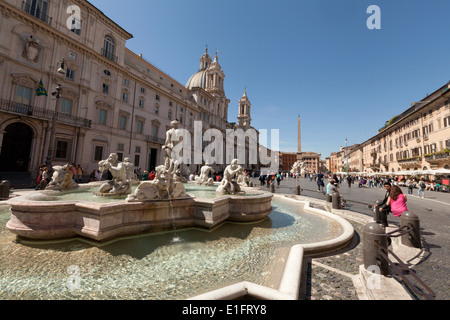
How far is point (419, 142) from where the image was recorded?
27.5 m

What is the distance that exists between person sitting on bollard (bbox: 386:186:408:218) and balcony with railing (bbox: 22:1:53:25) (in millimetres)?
26632

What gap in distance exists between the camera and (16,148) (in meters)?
15.1

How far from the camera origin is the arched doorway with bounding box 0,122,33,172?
14.6 metres

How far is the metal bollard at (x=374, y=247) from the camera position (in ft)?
7.68

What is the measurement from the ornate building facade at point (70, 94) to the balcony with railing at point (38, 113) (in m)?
0.05

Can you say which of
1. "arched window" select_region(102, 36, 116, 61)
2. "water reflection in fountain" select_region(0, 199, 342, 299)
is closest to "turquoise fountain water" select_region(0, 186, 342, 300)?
"water reflection in fountain" select_region(0, 199, 342, 299)

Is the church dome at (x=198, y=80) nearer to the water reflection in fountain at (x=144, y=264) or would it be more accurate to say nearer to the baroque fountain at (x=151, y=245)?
the baroque fountain at (x=151, y=245)

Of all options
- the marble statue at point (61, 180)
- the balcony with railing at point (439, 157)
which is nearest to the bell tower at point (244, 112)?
the balcony with railing at point (439, 157)

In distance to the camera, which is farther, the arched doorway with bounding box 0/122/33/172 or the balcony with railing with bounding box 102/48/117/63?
the balcony with railing with bounding box 102/48/117/63

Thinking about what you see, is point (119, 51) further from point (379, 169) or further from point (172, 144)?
point (379, 169)

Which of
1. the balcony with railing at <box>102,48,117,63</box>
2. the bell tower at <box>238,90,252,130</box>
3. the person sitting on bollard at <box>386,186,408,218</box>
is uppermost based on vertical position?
the bell tower at <box>238,90,252,130</box>

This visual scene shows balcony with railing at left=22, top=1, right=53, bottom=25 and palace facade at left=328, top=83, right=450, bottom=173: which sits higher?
balcony with railing at left=22, top=1, right=53, bottom=25

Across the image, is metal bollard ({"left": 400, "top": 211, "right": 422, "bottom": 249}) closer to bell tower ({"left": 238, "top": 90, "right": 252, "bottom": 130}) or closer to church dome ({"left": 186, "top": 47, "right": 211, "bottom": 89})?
church dome ({"left": 186, "top": 47, "right": 211, "bottom": 89})

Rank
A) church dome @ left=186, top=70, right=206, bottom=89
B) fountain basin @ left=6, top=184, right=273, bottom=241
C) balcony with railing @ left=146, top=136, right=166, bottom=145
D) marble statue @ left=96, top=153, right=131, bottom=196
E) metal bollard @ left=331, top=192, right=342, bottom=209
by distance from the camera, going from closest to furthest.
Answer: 1. fountain basin @ left=6, top=184, right=273, bottom=241
2. marble statue @ left=96, top=153, right=131, bottom=196
3. metal bollard @ left=331, top=192, right=342, bottom=209
4. balcony with railing @ left=146, top=136, right=166, bottom=145
5. church dome @ left=186, top=70, right=206, bottom=89
